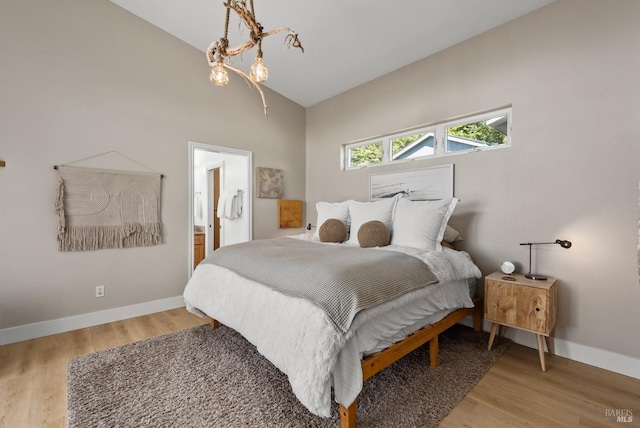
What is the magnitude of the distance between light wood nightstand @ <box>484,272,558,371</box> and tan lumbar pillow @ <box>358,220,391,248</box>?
2.84ft

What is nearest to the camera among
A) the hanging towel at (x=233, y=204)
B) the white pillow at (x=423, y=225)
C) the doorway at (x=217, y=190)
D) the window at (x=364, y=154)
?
the white pillow at (x=423, y=225)

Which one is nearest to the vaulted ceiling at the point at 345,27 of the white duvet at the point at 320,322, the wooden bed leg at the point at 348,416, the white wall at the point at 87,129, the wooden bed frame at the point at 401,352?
the white wall at the point at 87,129

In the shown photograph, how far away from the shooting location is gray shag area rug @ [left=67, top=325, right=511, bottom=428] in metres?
1.50

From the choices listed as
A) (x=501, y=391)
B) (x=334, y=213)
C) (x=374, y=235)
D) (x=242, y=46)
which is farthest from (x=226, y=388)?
(x=242, y=46)

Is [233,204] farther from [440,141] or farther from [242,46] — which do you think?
[440,141]

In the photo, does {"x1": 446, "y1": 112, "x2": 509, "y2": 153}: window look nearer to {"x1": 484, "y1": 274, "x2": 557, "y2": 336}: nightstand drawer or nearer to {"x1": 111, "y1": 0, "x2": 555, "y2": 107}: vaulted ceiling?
{"x1": 111, "y1": 0, "x2": 555, "y2": 107}: vaulted ceiling

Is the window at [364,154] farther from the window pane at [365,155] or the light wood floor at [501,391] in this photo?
the light wood floor at [501,391]

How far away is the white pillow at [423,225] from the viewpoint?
2.40 metres

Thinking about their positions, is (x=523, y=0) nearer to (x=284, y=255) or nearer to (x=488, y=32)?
(x=488, y=32)

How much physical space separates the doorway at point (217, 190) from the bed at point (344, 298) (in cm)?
144

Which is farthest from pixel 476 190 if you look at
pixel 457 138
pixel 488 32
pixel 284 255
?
pixel 284 255

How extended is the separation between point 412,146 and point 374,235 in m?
1.38

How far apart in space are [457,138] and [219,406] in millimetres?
3017

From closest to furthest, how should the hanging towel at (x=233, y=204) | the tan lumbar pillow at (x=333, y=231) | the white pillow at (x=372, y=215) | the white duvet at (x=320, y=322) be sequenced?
the white duvet at (x=320, y=322)
the white pillow at (x=372, y=215)
the tan lumbar pillow at (x=333, y=231)
the hanging towel at (x=233, y=204)
